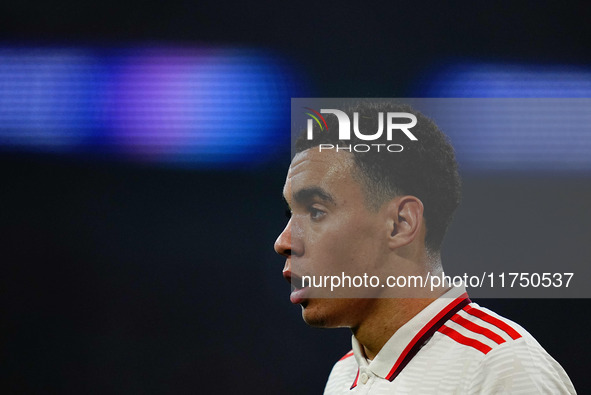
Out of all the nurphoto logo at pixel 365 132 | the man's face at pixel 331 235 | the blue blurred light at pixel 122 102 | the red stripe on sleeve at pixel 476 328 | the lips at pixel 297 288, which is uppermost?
the blue blurred light at pixel 122 102

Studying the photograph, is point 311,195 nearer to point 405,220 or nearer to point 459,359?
point 405,220

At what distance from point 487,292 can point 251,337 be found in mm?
690

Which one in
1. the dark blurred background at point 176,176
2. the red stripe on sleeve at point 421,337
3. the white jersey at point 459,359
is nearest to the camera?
the white jersey at point 459,359

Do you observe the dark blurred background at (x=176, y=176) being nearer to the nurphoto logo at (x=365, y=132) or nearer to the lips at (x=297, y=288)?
the nurphoto logo at (x=365, y=132)

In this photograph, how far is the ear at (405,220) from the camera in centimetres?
106

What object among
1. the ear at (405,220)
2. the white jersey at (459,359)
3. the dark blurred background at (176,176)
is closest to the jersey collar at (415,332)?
the white jersey at (459,359)

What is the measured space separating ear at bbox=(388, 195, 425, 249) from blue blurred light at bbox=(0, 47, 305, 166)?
87 cm

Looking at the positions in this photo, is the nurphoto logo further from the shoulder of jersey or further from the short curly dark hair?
the shoulder of jersey

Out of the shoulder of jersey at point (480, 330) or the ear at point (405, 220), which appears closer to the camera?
the shoulder of jersey at point (480, 330)

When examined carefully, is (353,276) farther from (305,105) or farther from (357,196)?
(305,105)

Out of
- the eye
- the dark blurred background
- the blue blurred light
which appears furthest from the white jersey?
the blue blurred light

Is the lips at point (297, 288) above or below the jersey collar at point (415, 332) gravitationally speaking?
above

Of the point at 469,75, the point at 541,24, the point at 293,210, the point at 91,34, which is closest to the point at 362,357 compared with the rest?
the point at 293,210

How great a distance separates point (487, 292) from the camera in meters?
1.60
